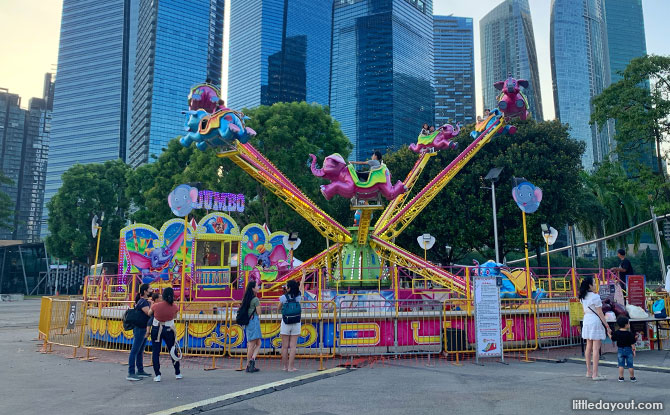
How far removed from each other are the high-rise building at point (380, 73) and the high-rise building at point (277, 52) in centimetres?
589

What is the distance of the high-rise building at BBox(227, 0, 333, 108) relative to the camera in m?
126

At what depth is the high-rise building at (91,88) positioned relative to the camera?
123000 mm

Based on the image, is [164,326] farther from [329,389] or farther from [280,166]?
[280,166]

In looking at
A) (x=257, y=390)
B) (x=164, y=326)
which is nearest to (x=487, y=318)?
(x=257, y=390)

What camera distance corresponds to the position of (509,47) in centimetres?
18350

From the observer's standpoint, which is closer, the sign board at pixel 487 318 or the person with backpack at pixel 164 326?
the person with backpack at pixel 164 326

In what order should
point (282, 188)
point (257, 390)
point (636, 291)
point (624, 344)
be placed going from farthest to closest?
1. point (282, 188)
2. point (636, 291)
3. point (624, 344)
4. point (257, 390)

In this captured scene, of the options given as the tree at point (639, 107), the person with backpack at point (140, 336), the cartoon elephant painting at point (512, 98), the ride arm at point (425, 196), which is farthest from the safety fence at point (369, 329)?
the tree at point (639, 107)

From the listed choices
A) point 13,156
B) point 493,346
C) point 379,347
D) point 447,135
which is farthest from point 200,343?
point 13,156

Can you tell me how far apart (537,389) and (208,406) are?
5061 mm

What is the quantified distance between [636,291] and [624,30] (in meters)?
201

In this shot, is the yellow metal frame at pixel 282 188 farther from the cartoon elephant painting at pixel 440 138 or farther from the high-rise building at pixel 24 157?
the high-rise building at pixel 24 157

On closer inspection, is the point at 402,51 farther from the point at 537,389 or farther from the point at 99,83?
the point at 537,389

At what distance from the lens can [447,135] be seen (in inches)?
733
